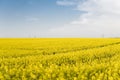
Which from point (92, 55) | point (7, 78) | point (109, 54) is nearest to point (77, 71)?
point (7, 78)

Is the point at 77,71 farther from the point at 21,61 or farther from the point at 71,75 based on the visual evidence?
the point at 21,61

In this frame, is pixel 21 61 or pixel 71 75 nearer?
pixel 71 75

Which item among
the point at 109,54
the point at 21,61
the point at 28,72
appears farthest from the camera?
the point at 109,54

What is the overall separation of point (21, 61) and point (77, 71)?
5942 millimetres

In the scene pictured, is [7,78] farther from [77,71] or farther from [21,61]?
[21,61]

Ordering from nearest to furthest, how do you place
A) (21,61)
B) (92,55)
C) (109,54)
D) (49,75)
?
(49,75) → (21,61) → (92,55) → (109,54)

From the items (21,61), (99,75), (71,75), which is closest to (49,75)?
(71,75)

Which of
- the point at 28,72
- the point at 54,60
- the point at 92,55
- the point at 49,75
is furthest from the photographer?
the point at 92,55

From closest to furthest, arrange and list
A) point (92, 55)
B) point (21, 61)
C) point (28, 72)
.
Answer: point (28, 72), point (21, 61), point (92, 55)

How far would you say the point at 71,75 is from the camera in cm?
815

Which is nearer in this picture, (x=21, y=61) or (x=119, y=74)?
(x=119, y=74)

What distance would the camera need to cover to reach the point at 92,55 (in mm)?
16797

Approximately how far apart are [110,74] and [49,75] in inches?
75.9

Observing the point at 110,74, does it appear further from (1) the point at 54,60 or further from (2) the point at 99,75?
(1) the point at 54,60
